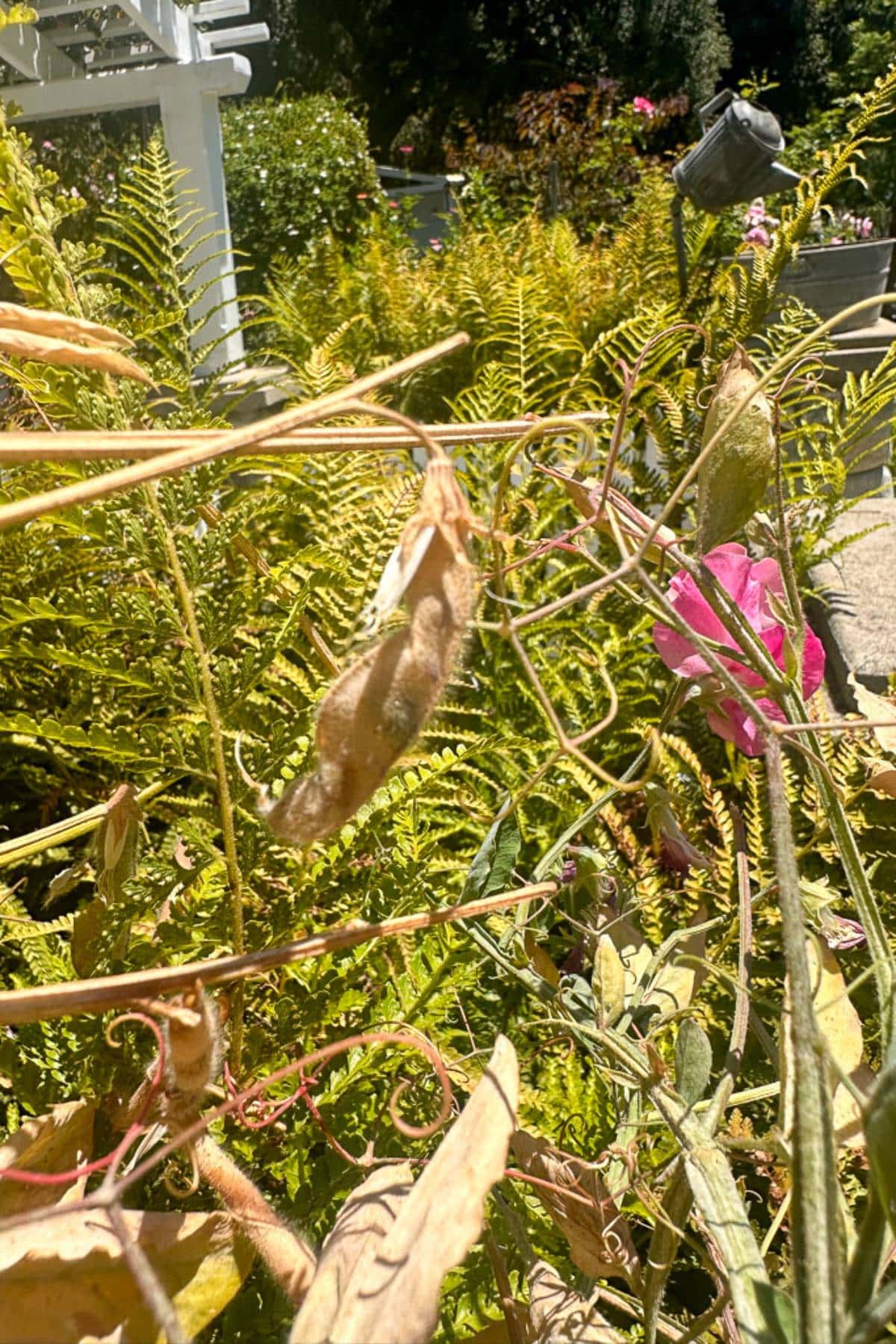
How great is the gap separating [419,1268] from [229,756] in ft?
1.93

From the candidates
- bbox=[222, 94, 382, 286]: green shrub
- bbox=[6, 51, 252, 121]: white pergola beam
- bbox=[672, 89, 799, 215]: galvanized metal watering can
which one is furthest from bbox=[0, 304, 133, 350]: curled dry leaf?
bbox=[222, 94, 382, 286]: green shrub

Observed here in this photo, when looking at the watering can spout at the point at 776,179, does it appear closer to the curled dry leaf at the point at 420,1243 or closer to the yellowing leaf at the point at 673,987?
the yellowing leaf at the point at 673,987

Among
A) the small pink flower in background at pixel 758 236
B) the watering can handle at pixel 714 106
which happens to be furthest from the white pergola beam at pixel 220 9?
the small pink flower in background at pixel 758 236

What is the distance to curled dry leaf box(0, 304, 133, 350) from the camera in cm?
30

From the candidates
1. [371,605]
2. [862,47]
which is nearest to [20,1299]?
[371,605]

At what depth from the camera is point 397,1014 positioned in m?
0.60

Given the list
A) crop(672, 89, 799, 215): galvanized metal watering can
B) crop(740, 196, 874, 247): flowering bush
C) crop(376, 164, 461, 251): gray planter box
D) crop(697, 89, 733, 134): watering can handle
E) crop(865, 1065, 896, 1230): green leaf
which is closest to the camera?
crop(865, 1065, 896, 1230): green leaf

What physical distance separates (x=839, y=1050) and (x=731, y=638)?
0.52ft

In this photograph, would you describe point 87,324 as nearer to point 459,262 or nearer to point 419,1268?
point 419,1268

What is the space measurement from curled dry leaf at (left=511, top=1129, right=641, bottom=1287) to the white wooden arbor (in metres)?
3.07

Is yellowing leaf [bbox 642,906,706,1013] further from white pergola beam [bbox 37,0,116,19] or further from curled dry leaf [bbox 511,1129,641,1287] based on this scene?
white pergola beam [bbox 37,0,116,19]

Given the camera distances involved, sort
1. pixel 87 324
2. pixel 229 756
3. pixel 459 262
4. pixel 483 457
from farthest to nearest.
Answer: pixel 459 262 < pixel 483 457 < pixel 229 756 < pixel 87 324

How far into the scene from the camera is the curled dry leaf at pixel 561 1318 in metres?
0.34

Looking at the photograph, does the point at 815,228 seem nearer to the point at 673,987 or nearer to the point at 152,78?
the point at 152,78
